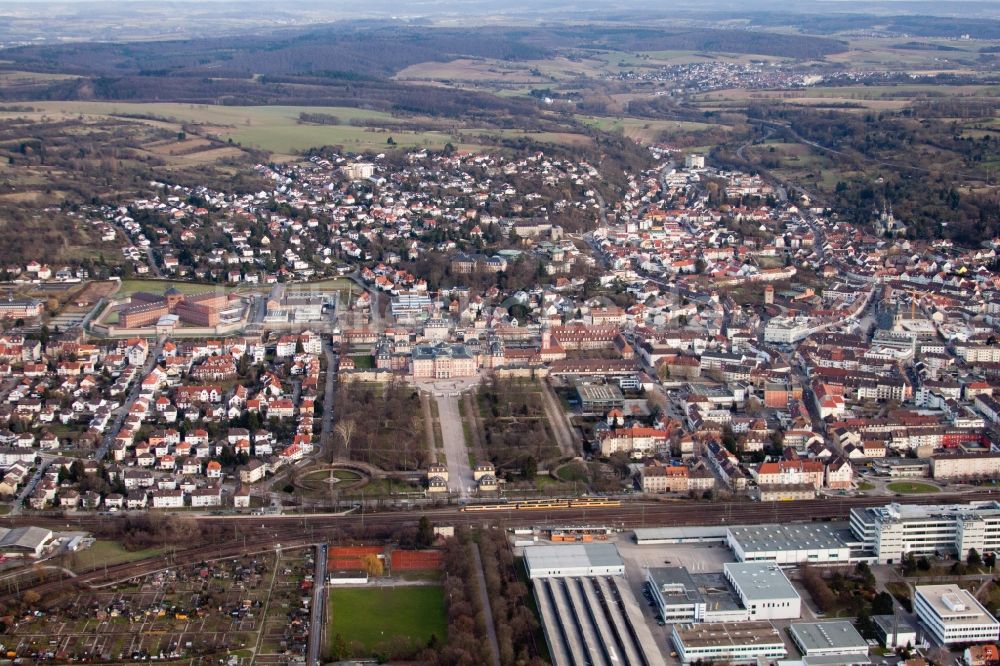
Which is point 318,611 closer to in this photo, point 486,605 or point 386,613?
point 386,613

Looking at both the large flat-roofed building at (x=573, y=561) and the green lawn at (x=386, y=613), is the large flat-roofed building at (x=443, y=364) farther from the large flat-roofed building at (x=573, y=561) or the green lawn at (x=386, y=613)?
the green lawn at (x=386, y=613)

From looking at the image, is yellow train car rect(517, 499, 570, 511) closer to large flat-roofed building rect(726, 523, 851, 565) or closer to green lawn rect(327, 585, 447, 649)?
large flat-roofed building rect(726, 523, 851, 565)

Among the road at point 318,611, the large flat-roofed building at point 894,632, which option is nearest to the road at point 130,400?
the road at point 318,611

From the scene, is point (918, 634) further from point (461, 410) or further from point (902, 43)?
point (902, 43)

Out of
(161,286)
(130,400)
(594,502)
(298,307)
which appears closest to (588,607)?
(594,502)

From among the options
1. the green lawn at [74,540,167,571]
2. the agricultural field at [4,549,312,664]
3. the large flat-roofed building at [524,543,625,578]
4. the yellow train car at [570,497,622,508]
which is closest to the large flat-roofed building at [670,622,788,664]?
the large flat-roofed building at [524,543,625,578]

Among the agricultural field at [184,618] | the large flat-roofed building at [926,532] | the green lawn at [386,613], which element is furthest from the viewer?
the large flat-roofed building at [926,532]

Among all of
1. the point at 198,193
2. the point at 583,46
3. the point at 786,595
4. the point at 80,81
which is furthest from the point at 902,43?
the point at 786,595
